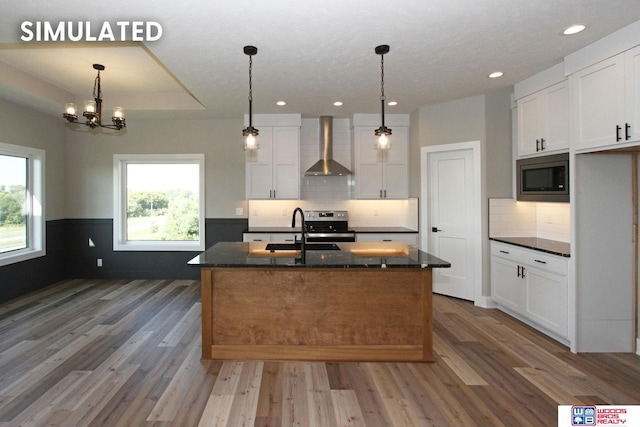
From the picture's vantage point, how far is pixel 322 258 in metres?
2.78

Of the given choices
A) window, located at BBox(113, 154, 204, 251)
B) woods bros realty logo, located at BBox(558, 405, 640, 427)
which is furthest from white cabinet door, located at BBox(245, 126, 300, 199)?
woods bros realty logo, located at BBox(558, 405, 640, 427)

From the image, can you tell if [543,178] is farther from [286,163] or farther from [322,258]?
[286,163]

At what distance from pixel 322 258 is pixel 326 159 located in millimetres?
2979

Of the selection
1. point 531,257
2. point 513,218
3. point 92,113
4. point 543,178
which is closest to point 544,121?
point 543,178

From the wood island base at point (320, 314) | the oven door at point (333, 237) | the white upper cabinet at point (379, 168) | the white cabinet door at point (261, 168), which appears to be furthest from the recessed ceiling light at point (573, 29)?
the white cabinet door at point (261, 168)

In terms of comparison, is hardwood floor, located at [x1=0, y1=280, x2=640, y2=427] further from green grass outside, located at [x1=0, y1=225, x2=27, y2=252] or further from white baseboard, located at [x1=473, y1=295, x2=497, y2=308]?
green grass outside, located at [x1=0, y1=225, x2=27, y2=252]

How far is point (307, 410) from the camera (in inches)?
88.7

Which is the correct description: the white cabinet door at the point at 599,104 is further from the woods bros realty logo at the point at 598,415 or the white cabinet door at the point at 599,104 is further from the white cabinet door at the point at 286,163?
the white cabinet door at the point at 286,163

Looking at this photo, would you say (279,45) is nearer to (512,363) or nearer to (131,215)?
(512,363)

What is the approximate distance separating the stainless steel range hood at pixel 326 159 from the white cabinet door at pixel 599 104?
9.64 feet

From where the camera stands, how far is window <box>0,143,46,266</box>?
4734 millimetres

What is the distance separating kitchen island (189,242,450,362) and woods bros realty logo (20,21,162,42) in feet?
5.99

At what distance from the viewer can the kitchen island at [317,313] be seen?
9.45 feet

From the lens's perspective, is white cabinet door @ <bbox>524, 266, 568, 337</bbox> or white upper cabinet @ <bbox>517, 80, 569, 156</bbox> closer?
white cabinet door @ <bbox>524, 266, 568, 337</bbox>
